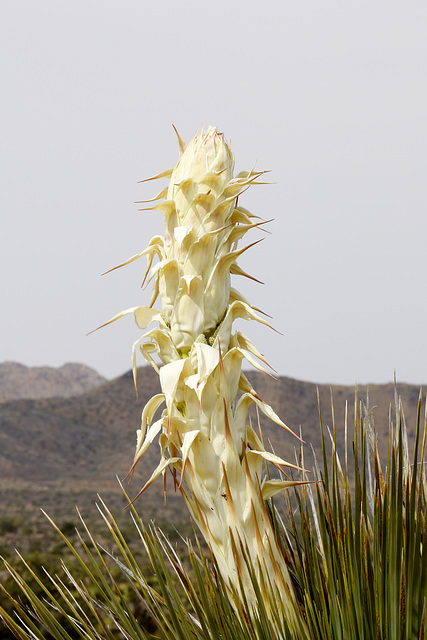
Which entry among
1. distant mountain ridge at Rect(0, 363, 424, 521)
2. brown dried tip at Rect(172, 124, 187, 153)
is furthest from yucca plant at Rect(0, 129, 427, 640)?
distant mountain ridge at Rect(0, 363, 424, 521)

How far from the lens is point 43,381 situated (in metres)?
61.7

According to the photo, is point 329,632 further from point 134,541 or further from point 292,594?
point 134,541

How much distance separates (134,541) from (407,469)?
450 inches

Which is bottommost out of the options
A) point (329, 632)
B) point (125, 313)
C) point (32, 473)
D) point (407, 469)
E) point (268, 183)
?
point (32, 473)

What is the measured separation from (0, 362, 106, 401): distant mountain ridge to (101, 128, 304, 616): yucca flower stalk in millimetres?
56902

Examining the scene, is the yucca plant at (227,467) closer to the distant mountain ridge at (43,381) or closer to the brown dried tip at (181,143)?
the brown dried tip at (181,143)

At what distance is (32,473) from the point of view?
2678cm

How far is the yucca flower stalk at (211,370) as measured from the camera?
119 cm

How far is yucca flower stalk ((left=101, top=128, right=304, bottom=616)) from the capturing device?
3.90 ft

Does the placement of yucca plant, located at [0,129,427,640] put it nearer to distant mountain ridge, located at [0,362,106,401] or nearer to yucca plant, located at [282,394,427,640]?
yucca plant, located at [282,394,427,640]

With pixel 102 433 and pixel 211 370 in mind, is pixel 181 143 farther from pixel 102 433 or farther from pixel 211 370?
pixel 102 433

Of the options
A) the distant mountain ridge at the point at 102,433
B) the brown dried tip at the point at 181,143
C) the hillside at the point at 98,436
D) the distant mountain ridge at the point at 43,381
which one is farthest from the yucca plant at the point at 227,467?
the distant mountain ridge at the point at 43,381

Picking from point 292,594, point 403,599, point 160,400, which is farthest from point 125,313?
point 403,599

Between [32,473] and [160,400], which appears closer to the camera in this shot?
[160,400]
